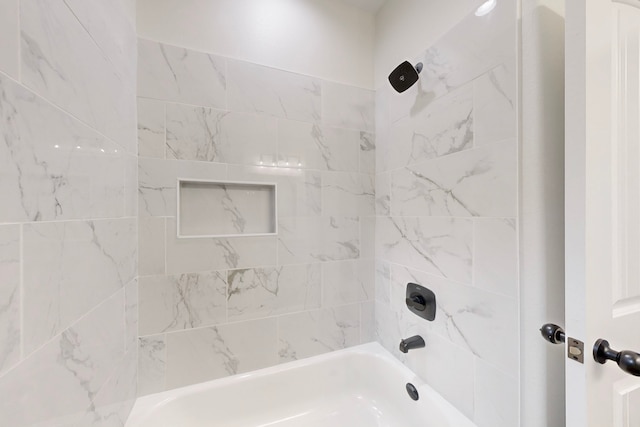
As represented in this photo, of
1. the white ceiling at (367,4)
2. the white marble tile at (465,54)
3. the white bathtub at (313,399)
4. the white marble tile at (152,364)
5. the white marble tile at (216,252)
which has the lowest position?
the white bathtub at (313,399)

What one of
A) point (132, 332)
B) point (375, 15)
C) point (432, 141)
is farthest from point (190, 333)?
point (375, 15)

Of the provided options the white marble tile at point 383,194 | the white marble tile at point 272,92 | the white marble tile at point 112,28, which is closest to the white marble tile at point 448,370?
the white marble tile at point 383,194

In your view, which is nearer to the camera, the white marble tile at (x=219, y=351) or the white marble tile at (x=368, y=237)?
the white marble tile at (x=219, y=351)

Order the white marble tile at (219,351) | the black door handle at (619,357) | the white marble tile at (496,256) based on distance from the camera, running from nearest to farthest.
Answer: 1. the black door handle at (619,357)
2. the white marble tile at (496,256)
3. the white marble tile at (219,351)

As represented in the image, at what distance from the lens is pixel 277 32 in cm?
137

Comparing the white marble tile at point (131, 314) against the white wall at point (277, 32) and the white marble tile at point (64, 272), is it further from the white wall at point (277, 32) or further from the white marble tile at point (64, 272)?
the white wall at point (277, 32)

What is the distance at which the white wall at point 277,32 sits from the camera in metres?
1.19

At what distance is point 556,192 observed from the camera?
2.67 ft

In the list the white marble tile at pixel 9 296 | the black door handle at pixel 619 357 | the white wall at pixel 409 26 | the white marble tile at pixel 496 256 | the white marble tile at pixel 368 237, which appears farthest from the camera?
the white marble tile at pixel 368 237

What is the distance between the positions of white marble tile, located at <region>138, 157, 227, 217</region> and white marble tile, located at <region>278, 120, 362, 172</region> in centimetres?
47

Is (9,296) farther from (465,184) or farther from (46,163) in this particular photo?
(465,184)

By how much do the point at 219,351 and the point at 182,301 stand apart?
0.33 metres

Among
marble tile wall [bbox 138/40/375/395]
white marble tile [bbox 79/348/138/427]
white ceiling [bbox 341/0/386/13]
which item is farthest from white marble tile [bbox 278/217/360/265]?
white ceiling [bbox 341/0/386/13]

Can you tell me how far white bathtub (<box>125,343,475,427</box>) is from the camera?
1.12m
